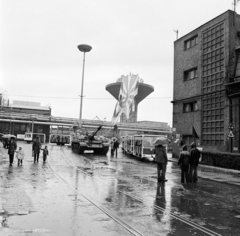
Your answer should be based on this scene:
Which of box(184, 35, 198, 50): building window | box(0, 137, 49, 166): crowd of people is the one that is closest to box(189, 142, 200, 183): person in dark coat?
box(0, 137, 49, 166): crowd of people

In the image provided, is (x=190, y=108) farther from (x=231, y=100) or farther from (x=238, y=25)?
(x=238, y=25)

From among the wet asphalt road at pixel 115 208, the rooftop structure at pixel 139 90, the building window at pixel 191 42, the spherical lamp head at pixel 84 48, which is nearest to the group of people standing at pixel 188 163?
the wet asphalt road at pixel 115 208

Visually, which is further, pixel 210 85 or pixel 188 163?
pixel 210 85

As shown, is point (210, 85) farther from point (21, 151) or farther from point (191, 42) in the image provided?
point (21, 151)

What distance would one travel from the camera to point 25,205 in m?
6.92

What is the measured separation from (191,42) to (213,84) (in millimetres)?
5837

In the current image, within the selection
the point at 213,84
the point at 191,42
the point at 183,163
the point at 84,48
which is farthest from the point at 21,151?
the point at 84,48

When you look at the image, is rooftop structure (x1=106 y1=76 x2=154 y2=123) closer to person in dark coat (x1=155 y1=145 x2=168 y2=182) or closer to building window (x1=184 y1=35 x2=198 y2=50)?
building window (x1=184 y1=35 x2=198 y2=50)

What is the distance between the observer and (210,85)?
23766 millimetres

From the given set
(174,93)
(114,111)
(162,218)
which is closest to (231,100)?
(174,93)

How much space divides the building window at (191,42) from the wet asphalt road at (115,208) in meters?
18.7

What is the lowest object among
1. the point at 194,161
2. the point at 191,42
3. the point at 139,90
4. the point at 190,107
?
the point at 194,161

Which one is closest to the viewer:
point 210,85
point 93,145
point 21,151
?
point 21,151

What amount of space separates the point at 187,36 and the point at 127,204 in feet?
76.2
